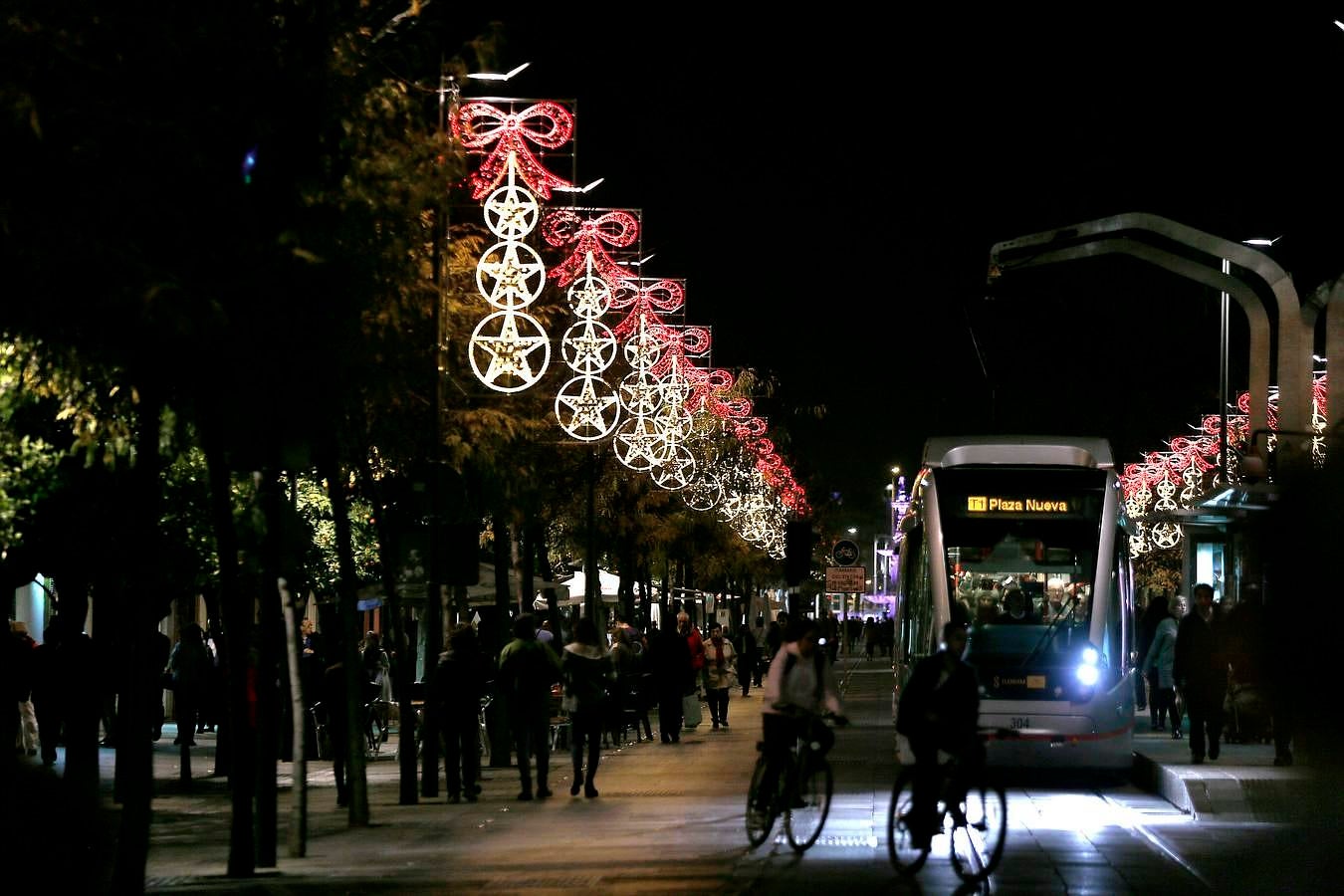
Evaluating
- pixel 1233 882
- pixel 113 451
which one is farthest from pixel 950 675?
pixel 113 451

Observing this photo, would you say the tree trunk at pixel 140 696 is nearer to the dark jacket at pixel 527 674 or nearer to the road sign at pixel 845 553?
the dark jacket at pixel 527 674

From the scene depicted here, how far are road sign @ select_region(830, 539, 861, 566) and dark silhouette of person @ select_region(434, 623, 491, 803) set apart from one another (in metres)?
17.3

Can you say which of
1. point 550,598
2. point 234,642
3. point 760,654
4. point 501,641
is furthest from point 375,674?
point 760,654

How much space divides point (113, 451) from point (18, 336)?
8.14ft

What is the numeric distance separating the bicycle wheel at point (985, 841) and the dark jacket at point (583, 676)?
20.0 ft

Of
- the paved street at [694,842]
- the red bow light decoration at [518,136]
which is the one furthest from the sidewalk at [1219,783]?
the red bow light decoration at [518,136]

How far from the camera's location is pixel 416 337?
73.4 ft

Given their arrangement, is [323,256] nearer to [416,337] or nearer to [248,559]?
[248,559]

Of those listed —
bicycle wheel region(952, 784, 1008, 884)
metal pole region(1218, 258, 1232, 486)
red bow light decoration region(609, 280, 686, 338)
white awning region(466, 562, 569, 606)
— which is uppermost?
red bow light decoration region(609, 280, 686, 338)

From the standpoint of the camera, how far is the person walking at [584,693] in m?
22.3

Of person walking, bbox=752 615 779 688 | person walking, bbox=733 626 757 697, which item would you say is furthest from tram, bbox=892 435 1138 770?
person walking, bbox=752 615 779 688

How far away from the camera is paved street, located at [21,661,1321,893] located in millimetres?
14750

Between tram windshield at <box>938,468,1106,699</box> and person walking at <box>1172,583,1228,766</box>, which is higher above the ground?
tram windshield at <box>938,468,1106,699</box>

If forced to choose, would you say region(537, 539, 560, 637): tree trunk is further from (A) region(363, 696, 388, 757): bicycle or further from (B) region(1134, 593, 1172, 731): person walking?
(B) region(1134, 593, 1172, 731): person walking
